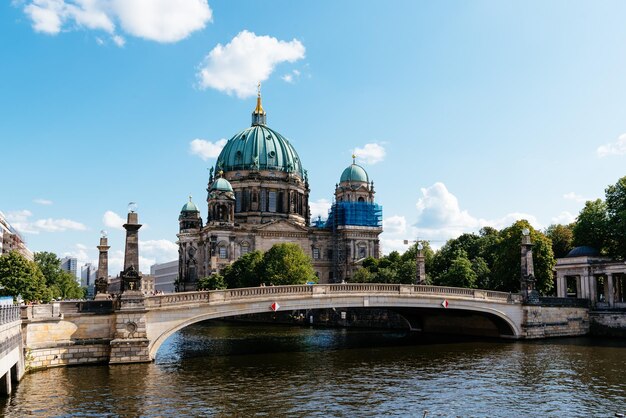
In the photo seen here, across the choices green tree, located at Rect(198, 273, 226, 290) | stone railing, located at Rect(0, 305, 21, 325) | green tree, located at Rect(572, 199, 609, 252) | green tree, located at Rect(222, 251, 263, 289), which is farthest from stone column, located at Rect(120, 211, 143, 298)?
green tree, located at Rect(198, 273, 226, 290)

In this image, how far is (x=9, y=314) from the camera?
32219mm

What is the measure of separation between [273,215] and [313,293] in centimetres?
8513

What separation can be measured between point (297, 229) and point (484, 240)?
1822 inches

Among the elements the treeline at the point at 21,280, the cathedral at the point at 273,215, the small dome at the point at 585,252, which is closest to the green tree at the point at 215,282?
the cathedral at the point at 273,215

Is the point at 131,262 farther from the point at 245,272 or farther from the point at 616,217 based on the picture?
the point at 245,272

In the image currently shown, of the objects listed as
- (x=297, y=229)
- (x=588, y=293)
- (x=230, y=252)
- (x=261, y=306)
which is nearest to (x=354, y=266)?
(x=297, y=229)

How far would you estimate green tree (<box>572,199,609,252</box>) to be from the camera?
7338 centimetres

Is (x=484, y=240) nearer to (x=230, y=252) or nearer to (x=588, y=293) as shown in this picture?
(x=588, y=293)

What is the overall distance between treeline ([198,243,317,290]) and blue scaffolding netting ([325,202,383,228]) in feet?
92.6

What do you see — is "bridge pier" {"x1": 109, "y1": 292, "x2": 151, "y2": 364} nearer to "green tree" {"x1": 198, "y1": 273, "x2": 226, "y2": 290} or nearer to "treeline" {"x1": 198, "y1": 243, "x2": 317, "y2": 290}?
"treeline" {"x1": 198, "y1": 243, "x2": 317, "y2": 290}

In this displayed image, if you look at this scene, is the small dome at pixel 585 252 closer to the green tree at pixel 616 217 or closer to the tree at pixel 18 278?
the green tree at pixel 616 217

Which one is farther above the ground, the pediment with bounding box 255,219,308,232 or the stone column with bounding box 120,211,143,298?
the pediment with bounding box 255,219,308,232

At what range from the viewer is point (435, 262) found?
91688 mm

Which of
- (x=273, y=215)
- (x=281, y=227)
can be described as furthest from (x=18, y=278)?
(x=273, y=215)
